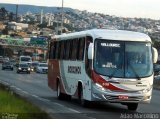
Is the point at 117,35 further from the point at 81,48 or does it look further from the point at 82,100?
the point at 82,100

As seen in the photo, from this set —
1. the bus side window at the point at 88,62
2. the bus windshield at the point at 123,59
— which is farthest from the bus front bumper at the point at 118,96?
the bus side window at the point at 88,62

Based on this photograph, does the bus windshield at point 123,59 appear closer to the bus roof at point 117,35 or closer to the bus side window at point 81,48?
the bus roof at point 117,35

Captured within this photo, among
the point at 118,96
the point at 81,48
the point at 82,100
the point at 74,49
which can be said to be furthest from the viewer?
the point at 74,49

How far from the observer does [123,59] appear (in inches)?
870

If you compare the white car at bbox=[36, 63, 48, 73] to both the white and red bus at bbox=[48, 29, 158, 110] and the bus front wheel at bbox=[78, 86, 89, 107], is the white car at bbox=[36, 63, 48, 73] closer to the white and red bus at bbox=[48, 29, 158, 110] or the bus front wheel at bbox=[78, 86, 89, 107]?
the bus front wheel at bbox=[78, 86, 89, 107]

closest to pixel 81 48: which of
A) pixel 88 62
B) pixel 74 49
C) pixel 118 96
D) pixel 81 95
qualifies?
pixel 74 49

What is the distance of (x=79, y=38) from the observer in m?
24.5

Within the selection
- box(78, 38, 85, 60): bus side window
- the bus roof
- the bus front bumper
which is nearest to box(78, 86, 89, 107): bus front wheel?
box(78, 38, 85, 60): bus side window

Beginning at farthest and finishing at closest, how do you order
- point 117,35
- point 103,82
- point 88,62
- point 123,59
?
point 117,35 < point 88,62 < point 123,59 < point 103,82

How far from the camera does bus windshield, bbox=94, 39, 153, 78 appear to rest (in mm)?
21938

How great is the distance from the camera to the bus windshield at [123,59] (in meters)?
21.9

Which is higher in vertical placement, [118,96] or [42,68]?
[118,96]

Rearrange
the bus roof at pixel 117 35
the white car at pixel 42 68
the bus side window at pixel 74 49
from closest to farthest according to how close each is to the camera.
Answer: the bus roof at pixel 117 35
the bus side window at pixel 74 49
the white car at pixel 42 68

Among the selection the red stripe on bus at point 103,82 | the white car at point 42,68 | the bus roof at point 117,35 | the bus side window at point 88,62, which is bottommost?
the white car at point 42,68
